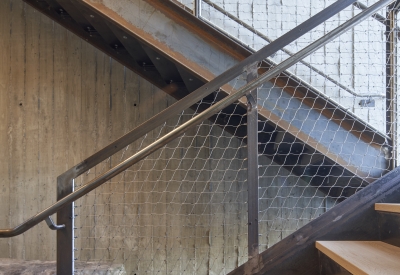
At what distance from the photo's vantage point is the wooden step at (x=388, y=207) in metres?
1.23

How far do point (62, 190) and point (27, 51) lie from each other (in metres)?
2.27

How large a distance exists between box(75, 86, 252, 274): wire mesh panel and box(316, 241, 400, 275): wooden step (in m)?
1.65

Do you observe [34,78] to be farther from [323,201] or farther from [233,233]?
[323,201]

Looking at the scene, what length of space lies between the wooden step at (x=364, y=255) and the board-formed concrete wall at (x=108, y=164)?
161cm

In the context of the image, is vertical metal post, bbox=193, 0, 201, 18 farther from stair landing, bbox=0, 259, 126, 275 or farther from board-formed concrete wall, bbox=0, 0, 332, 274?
stair landing, bbox=0, 259, 126, 275

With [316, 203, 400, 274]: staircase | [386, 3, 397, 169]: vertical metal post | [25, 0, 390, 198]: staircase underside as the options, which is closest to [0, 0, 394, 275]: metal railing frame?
[316, 203, 400, 274]: staircase

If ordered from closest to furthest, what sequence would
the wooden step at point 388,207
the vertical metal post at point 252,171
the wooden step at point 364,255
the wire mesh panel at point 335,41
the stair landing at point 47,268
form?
1. the wooden step at point 364,255
2. the wooden step at point 388,207
3. the vertical metal post at point 252,171
4. the stair landing at point 47,268
5. the wire mesh panel at point 335,41

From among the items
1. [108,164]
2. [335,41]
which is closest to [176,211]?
[108,164]

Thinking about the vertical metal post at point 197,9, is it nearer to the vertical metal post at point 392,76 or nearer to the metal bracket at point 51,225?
the vertical metal post at point 392,76

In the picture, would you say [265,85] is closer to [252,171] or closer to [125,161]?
[252,171]

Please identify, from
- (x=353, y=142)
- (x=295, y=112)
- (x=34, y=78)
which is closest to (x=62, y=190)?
(x=295, y=112)

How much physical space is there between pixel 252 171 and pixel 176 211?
5.68 feet

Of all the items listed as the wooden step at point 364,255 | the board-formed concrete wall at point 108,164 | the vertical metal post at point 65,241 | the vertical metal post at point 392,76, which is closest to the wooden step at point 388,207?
the wooden step at point 364,255

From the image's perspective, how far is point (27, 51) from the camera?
120 inches
